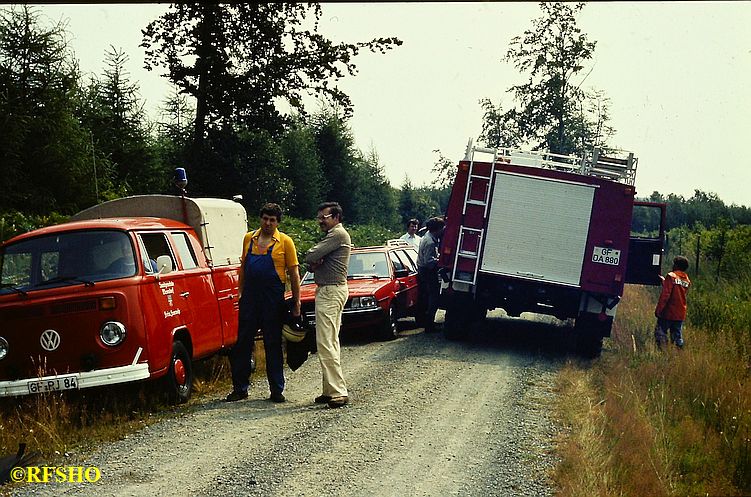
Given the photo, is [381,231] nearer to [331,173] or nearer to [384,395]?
[331,173]

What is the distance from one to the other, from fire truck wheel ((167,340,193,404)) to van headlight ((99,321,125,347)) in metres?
0.87

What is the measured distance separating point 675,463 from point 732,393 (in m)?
2.61

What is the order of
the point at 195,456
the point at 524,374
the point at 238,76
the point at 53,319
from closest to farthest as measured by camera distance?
1. the point at 195,456
2. the point at 53,319
3. the point at 524,374
4. the point at 238,76

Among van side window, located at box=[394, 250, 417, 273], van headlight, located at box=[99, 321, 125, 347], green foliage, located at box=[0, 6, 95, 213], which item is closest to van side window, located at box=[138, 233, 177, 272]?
van headlight, located at box=[99, 321, 125, 347]

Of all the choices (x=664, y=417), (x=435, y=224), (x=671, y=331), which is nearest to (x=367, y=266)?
(x=435, y=224)

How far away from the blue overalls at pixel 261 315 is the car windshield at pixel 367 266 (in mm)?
6404

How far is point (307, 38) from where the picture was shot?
26.2m

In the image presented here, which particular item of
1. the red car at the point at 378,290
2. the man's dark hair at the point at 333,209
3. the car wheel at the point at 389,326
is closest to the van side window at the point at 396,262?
the red car at the point at 378,290

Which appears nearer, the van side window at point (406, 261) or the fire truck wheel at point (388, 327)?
the fire truck wheel at point (388, 327)

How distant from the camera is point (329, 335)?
30.9ft

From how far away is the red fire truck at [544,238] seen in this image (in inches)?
557

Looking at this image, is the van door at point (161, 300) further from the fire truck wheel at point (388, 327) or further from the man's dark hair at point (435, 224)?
the man's dark hair at point (435, 224)

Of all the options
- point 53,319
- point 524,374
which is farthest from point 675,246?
point 53,319

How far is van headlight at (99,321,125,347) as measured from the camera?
830 cm
